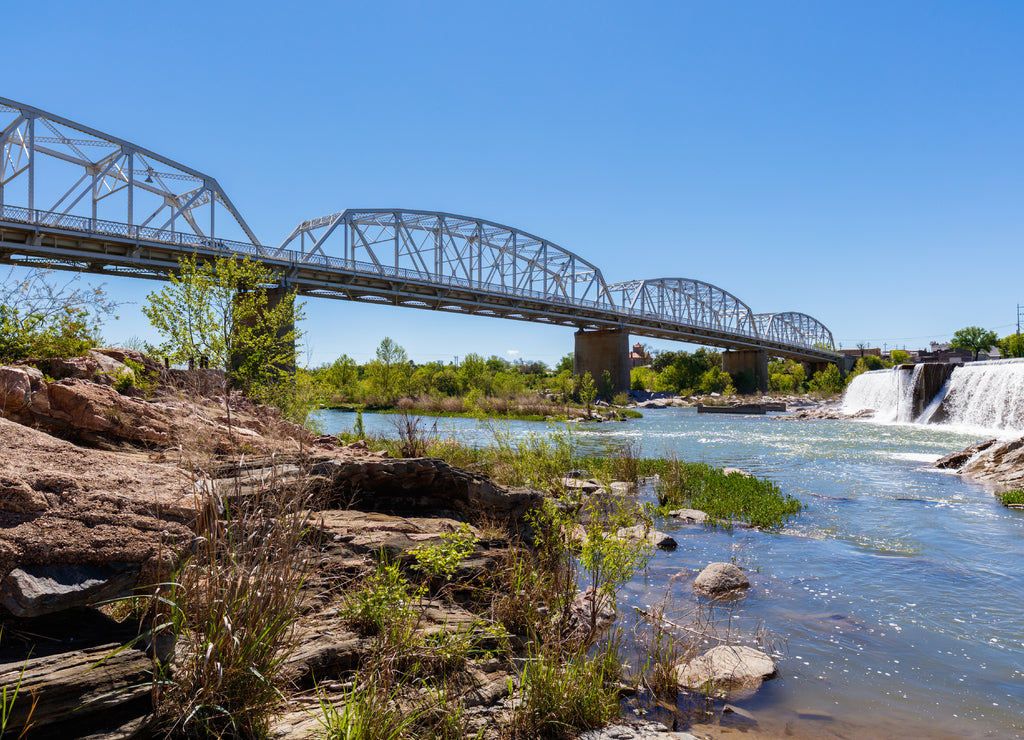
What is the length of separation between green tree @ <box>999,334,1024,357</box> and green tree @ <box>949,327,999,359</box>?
173 inches

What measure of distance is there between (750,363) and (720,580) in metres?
99.1

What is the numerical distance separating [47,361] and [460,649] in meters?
7.57

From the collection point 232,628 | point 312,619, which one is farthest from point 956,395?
point 232,628

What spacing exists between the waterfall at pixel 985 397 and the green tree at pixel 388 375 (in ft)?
149

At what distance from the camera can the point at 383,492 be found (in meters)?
7.34

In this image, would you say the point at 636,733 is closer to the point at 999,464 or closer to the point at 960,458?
the point at 999,464

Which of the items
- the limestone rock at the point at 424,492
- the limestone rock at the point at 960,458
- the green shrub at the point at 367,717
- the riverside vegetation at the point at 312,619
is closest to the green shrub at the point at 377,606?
the riverside vegetation at the point at 312,619

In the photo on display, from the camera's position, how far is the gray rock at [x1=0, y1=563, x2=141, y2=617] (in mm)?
3041

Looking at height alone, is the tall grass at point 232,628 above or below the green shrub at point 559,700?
above

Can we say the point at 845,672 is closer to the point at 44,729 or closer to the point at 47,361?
the point at 44,729

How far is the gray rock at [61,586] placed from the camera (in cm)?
304

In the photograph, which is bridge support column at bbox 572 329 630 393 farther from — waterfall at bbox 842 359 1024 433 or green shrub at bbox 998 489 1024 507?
green shrub at bbox 998 489 1024 507

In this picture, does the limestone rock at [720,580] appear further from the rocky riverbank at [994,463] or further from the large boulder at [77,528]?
the rocky riverbank at [994,463]

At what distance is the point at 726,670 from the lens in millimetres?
5340
